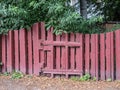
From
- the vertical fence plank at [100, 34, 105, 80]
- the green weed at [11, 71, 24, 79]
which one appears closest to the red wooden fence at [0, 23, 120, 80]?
the vertical fence plank at [100, 34, 105, 80]

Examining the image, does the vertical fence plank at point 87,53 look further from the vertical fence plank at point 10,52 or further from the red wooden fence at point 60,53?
the vertical fence plank at point 10,52

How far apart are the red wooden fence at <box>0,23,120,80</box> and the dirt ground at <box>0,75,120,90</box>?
0.30 metres

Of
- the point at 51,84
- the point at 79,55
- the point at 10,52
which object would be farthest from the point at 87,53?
the point at 10,52

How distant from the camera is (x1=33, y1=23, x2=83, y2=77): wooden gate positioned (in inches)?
359

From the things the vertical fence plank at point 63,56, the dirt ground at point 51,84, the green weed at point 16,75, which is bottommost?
the dirt ground at point 51,84

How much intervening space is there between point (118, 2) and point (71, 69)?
687cm

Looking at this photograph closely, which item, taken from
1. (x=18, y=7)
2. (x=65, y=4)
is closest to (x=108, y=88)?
(x=65, y=4)

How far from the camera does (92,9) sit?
1507 cm

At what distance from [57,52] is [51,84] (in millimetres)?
1037

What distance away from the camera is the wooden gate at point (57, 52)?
9.12m

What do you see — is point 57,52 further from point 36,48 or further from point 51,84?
point 51,84

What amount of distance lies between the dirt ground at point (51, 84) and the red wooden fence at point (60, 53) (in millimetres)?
299

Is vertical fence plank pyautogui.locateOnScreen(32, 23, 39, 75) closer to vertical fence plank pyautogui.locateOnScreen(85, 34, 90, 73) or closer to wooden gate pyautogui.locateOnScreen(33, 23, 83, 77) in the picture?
wooden gate pyautogui.locateOnScreen(33, 23, 83, 77)

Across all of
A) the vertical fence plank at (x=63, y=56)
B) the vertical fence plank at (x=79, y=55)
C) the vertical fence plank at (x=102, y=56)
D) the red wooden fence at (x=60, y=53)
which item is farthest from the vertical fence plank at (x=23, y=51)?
the vertical fence plank at (x=102, y=56)
